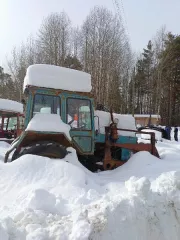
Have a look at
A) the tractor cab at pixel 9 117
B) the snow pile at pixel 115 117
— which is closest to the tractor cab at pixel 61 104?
the snow pile at pixel 115 117

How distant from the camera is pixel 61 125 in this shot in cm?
546

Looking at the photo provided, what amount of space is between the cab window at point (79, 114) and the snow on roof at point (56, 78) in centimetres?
28

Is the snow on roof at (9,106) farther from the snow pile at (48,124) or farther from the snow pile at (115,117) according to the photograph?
the snow pile at (48,124)

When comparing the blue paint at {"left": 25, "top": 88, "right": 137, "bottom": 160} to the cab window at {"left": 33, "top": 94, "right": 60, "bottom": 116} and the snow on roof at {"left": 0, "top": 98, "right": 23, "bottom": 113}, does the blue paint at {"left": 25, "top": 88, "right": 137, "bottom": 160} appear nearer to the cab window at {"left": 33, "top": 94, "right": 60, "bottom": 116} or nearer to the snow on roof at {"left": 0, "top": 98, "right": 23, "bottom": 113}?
the cab window at {"left": 33, "top": 94, "right": 60, "bottom": 116}

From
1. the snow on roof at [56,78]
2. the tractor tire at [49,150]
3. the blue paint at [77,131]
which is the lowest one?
the tractor tire at [49,150]

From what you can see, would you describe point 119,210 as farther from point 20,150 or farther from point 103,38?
point 103,38

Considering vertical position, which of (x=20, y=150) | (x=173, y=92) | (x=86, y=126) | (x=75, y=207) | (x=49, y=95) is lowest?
(x=75, y=207)

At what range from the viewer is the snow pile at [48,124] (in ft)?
17.2

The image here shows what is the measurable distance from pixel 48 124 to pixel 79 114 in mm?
942

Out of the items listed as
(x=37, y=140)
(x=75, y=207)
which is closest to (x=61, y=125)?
(x=37, y=140)

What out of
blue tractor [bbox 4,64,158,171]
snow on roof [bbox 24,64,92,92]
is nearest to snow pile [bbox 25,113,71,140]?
blue tractor [bbox 4,64,158,171]

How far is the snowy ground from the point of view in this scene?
268 centimetres

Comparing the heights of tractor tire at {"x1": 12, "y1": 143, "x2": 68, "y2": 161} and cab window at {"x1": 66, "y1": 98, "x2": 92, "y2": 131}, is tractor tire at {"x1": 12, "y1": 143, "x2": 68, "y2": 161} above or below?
below

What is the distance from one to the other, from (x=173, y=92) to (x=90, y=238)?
1394 inches
